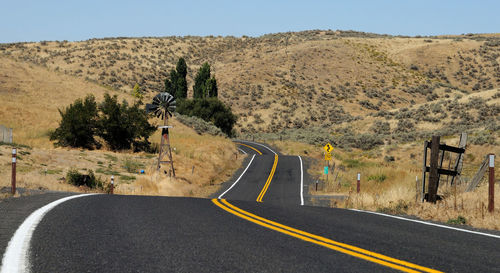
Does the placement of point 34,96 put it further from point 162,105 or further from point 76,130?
point 162,105

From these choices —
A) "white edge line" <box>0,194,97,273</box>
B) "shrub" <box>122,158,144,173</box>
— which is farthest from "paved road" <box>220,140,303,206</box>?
"white edge line" <box>0,194,97,273</box>

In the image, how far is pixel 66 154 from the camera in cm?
3656

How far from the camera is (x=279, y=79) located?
4793 inches

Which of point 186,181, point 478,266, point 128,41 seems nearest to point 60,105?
point 186,181

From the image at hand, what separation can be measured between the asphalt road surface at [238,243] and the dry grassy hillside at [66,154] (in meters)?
6.58

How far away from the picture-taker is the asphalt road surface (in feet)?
16.2

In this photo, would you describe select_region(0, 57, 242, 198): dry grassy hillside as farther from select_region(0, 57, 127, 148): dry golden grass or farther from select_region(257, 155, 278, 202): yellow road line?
select_region(257, 155, 278, 202): yellow road line

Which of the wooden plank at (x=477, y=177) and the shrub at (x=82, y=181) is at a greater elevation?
the wooden plank at (x=477, y=177)

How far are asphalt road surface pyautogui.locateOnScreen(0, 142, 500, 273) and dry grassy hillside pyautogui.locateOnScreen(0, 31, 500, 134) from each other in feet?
288

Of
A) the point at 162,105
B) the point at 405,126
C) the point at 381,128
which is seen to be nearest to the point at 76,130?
the point at 162,105

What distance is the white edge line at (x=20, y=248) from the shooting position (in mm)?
4531

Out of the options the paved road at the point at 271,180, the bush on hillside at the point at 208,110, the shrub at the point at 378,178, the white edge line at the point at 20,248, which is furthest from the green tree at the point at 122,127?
the white edge line at the point at 20,248

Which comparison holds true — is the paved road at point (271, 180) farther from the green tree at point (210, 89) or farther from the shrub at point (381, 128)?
the green tree at point (210, 89)

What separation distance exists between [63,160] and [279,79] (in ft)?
301
